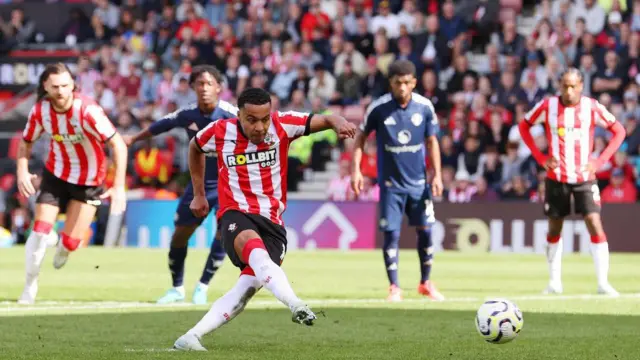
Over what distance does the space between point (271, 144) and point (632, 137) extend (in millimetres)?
15368

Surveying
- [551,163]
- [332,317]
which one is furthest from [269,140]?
[551,163]

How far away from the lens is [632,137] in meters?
23.1

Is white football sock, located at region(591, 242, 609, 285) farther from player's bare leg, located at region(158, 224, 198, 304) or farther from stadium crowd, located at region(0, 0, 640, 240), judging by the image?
stadium crowd, located at region(0, 0, 640, 240)

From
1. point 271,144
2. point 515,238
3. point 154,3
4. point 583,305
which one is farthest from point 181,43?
point 271,144

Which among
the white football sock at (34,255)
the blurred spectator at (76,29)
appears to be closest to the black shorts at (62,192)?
the white football sock at (34,255)

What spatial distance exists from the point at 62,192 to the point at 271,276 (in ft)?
16.2

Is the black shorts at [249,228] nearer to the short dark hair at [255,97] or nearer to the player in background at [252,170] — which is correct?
the player in background at [252,170]

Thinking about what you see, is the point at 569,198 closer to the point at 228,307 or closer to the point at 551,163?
the point at 551,163

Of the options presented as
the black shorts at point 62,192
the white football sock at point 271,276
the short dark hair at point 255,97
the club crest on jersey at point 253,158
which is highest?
the short dark hair at point 255,97

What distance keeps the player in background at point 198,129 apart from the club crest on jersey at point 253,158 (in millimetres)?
3436

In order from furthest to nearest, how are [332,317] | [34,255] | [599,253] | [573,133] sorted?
[573,133]
[599,253]
[34,255]
[332,317]

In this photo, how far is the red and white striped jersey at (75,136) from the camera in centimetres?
1191

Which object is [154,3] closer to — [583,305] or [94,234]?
[94,234]

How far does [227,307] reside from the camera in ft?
27.6
